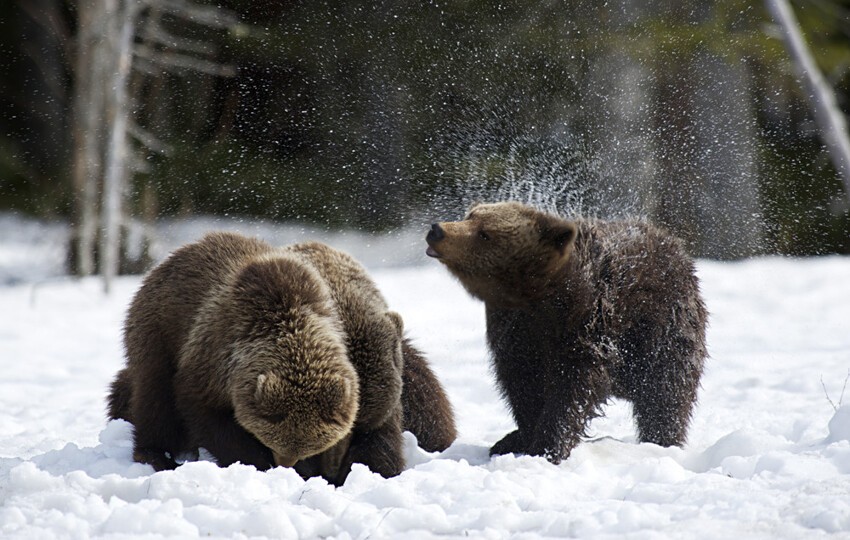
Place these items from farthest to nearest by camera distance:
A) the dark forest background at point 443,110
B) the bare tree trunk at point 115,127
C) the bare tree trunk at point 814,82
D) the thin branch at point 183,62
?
1. the thin branch at point 183,62
2. the dark forest background at point 443,110
3. the bare tree trunk at point 115,127
4. the bare tree trunk at point 814,82

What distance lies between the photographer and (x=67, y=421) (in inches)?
275

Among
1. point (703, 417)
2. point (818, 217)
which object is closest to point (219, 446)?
point (703, 417)

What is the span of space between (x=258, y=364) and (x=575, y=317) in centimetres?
172

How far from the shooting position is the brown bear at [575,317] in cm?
532

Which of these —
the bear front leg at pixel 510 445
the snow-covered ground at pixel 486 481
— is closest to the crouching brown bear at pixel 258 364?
the snow-covered ground at pixel 486 481

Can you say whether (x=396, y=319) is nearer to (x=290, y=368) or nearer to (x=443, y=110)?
(x=290, y=368)

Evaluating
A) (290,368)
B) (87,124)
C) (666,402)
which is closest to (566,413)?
(666,402)

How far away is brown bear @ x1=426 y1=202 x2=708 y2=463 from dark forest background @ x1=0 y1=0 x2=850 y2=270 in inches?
253

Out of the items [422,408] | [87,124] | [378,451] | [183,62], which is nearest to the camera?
[378,451]

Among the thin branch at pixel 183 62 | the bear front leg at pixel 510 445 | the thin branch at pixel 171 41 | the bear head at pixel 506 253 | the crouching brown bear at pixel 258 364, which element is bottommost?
the bear front leg at pixel 510 445

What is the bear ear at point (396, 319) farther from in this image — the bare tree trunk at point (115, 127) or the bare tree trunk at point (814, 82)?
the bare tree trunk at point (115, 127)

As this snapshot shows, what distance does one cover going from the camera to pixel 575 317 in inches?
210

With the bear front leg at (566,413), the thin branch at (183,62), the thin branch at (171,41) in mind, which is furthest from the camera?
the thin branch at (183,62)

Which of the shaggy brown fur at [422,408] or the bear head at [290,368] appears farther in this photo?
the shaggy brown fur at [422,408]
